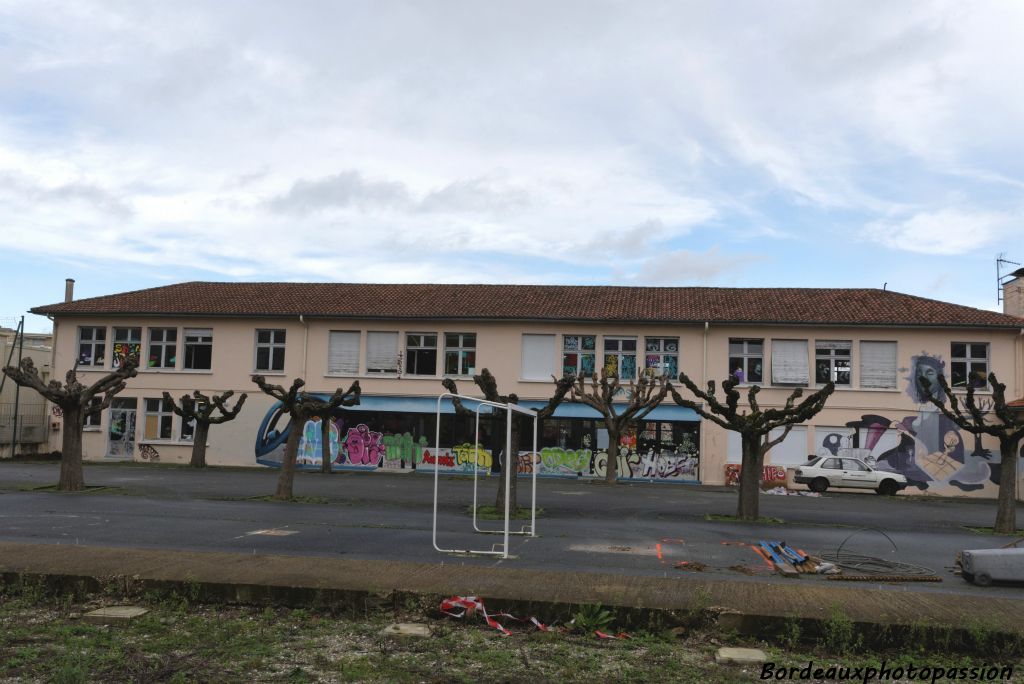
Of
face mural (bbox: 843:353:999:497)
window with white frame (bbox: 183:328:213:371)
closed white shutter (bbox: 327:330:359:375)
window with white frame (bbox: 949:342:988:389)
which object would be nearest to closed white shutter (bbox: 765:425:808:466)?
face mural (bbox: 843:353:999:497)

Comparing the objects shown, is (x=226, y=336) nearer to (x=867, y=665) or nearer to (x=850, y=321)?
(x=850, y=321)

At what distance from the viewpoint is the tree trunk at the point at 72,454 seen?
2083cm

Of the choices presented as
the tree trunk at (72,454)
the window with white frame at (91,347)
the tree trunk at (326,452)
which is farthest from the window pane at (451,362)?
the tree trunk at (72,454)

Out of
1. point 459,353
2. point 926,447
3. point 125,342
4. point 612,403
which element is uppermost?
point 125,342

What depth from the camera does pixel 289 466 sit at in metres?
20.2

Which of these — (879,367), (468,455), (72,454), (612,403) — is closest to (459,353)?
(468,455)

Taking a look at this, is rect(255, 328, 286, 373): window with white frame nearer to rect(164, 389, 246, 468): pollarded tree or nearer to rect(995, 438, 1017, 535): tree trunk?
rect(164, 389, 246, 468): pollarded tree

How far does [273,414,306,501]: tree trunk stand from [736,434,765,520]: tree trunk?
10135 millimetres

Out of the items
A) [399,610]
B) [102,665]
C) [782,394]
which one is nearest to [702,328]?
[782,394]

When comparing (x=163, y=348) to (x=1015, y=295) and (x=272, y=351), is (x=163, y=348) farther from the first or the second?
(x=1015, y=295)

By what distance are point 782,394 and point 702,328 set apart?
3886 millimetres

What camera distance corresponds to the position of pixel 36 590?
7.55m

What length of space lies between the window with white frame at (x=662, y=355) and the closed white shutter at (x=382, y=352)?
10183 mm

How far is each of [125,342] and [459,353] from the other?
14606mm
